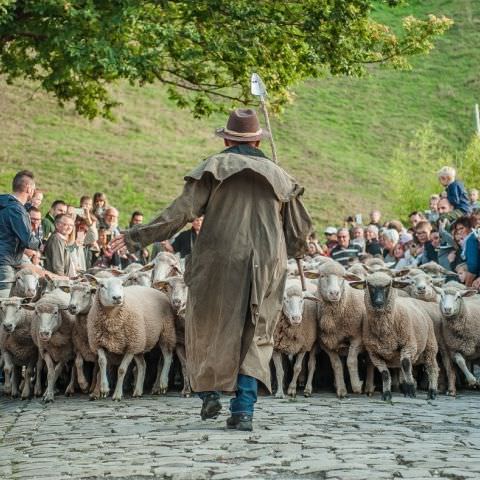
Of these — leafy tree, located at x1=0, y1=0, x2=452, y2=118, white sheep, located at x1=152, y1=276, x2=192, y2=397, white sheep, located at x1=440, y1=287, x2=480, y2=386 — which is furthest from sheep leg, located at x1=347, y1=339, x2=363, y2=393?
leafy tree, located at x1=0, y1=0, x2=452, y2=118

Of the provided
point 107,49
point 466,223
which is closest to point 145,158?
point 107,49

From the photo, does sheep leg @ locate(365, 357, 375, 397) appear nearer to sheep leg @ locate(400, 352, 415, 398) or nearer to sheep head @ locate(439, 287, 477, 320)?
sheep leg @ locate(400, 352, 415, 398)

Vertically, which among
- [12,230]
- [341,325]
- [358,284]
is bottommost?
[341,325]

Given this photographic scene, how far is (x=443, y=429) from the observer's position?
9.02 m

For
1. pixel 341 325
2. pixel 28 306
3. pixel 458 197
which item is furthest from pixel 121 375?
pixel 458 197

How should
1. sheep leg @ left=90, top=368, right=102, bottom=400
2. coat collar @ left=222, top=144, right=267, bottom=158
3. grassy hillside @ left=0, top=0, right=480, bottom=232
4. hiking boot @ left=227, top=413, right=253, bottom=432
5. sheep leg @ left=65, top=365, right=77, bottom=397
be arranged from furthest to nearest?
grassy hillside @ left=0, top=0, right=480, bottom=232 → sheep leg @ left=65, top=365, right=77, bottom=397 → sheep leg @ left=90, top=368, right=102, bottom=400 → coat collar @ left=222, top=144, right=267, bottom=158 → hiking boot @ left=227, top=413, right=253, bottom=432

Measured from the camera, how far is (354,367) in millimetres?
12727

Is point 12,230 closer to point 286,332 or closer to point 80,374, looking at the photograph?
point 80,374

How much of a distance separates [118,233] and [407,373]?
6605 millimetres

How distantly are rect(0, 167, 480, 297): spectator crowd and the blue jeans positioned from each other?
481cm

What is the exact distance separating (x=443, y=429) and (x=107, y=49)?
11.6m

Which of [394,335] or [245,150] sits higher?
[245,150]

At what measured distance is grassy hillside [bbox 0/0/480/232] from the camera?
4522 cm

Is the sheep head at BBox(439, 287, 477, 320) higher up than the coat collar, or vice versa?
the coat collar
